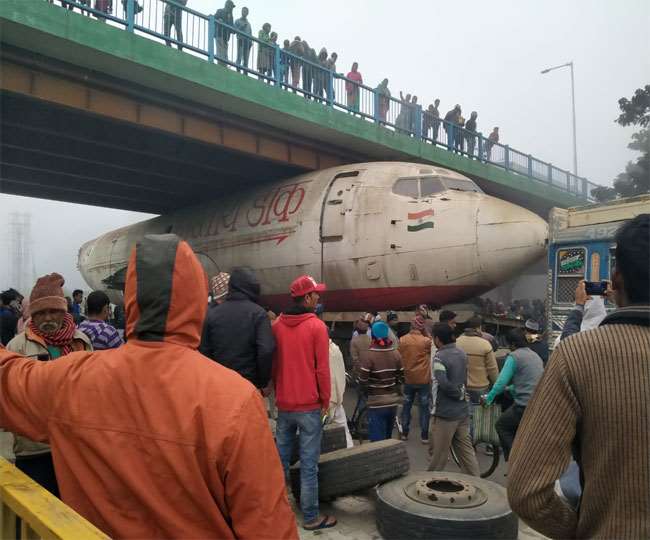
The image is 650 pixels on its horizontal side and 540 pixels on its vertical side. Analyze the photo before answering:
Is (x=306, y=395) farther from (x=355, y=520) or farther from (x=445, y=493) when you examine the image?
(x=445, y=493)

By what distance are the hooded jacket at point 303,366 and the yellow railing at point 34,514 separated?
8.31 feet

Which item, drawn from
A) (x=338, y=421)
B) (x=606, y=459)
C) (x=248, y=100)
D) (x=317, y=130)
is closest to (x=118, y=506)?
(x=606, y=459)

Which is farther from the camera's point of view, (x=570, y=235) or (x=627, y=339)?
(x=570, y=235)

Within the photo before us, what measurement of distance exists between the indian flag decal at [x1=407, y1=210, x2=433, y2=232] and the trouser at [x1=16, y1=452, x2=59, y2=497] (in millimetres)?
9362

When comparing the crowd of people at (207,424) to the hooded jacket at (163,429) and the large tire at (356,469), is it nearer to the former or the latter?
the hooded jacket at (163,429)

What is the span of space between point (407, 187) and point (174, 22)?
6723 millimetres

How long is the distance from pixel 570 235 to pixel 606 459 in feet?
29.5

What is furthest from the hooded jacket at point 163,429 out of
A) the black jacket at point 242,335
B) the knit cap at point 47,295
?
the black jacket at point 242,335

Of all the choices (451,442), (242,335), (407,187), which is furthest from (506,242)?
(242,335)

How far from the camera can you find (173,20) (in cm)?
1188

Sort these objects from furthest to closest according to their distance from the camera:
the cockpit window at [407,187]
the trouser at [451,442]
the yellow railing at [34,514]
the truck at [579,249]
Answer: the cockpit window at [407,187]
the truck at [579,249]
the trouser at [451,442]
the yellow railing at [34,514]

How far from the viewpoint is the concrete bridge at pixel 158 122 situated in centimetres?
1079

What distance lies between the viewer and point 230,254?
1557 cm

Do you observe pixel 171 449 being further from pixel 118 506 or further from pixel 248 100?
pixel 248 100
